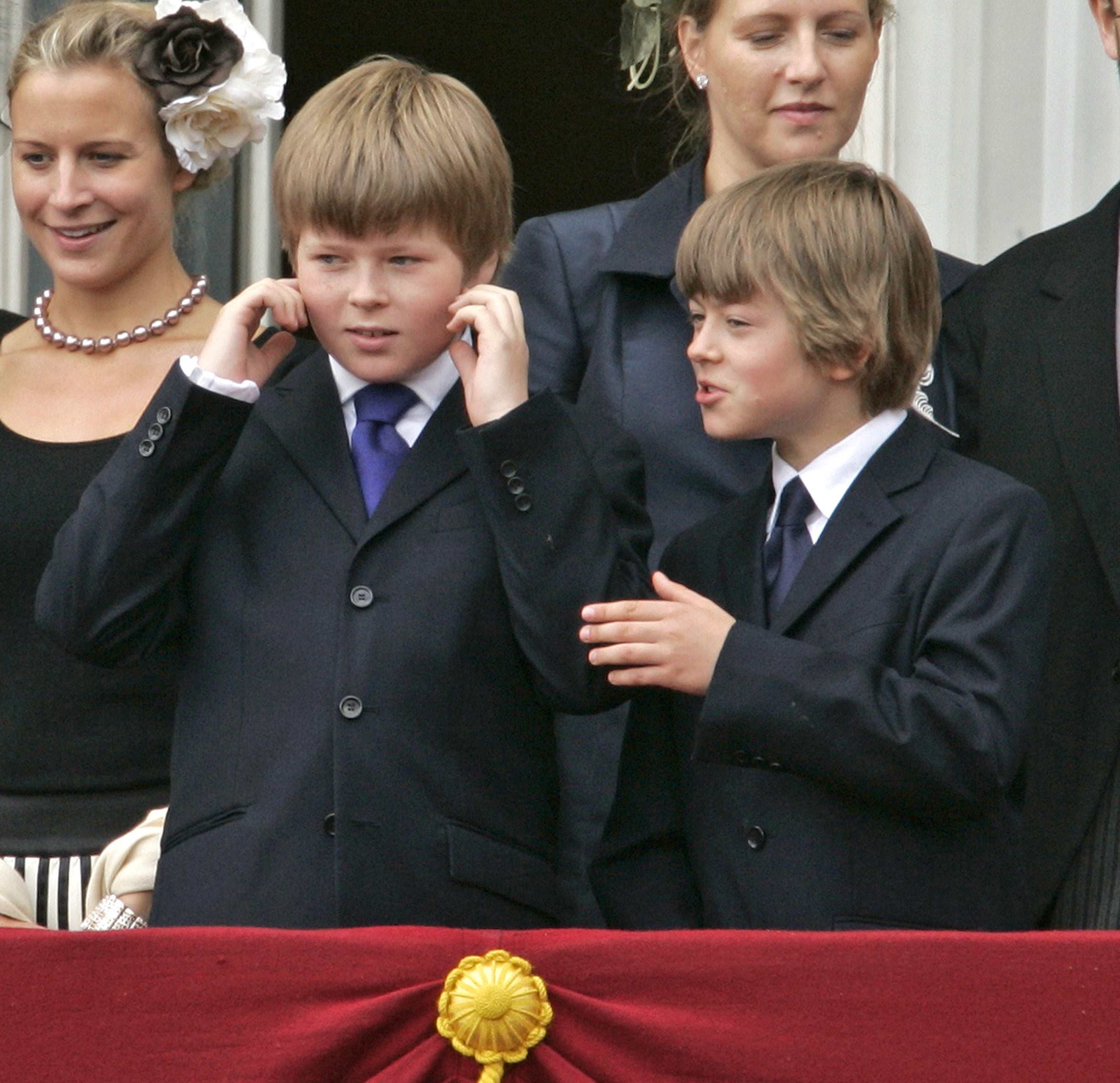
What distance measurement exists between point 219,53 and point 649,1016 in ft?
4.83

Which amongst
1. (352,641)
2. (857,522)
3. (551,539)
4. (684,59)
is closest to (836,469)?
(857,522)

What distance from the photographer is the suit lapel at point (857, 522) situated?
7.26 ft

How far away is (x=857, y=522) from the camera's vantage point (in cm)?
223

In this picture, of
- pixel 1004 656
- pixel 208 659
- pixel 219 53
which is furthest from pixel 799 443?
pixel 219 53

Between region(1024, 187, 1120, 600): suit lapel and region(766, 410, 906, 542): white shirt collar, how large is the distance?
1.39 ft

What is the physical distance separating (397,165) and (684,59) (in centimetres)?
78

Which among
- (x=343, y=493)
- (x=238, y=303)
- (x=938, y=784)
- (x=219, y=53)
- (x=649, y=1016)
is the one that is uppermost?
(x=219, y=53)

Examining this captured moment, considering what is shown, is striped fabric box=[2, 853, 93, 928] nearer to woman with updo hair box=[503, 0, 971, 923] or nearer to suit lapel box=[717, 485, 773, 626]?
woman with updo hair box=[503, 0, 971, 923]

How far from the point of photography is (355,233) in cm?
225

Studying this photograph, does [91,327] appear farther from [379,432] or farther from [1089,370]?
[1089,370]

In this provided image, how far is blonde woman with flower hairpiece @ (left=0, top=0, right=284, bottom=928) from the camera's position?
2.62 m

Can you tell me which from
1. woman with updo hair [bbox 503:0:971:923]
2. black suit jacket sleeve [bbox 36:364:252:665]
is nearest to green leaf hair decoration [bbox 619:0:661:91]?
woman with updo hair [bbox 503:0:971:923]

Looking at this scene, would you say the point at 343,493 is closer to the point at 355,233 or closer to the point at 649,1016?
the point at 355,233

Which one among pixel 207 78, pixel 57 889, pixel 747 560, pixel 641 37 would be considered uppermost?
pixel 641 37
